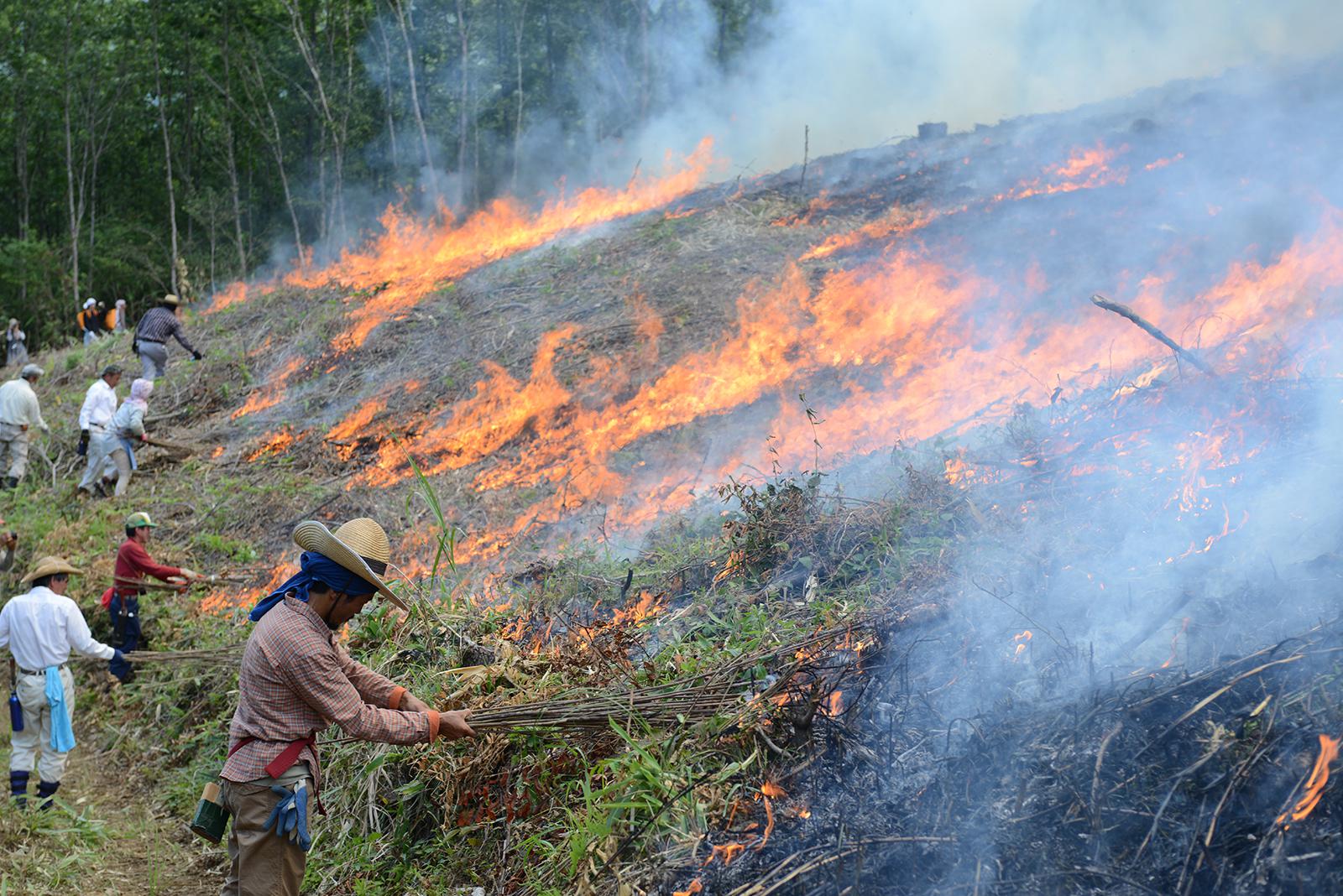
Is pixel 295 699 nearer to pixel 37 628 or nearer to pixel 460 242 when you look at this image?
pixel 37 628

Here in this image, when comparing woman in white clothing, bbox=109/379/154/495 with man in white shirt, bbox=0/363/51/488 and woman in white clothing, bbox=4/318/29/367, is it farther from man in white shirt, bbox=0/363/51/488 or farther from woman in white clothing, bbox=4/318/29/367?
woman in white clothing, bbox=4/318/29/367

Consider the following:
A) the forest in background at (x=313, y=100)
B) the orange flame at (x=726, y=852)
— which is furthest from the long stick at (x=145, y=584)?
the forest in background at (x=313, y=100)

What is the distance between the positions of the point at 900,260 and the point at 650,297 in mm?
3168

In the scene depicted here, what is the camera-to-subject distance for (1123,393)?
682cm

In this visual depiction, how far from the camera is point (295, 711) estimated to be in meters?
3.74

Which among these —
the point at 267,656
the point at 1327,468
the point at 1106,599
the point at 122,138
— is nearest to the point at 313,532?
the point at 267,656

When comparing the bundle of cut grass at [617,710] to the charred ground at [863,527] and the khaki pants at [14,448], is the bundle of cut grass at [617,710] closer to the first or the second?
the charred ground at [863,527]

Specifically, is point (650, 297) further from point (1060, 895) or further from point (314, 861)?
point (1060, 895)

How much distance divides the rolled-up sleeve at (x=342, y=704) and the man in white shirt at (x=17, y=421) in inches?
425

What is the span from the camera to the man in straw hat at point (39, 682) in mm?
6086

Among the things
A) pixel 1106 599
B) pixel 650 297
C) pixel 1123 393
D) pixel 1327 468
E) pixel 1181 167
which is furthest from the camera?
pixel 650 297

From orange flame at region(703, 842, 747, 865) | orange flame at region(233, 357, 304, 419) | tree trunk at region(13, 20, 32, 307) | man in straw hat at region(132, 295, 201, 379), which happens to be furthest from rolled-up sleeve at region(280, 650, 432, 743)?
tree trunk at region(13, 20, 32, 307)

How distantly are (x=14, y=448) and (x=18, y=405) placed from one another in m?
0.57

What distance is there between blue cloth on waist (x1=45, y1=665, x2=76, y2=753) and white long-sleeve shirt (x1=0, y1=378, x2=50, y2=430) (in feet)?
24.6
